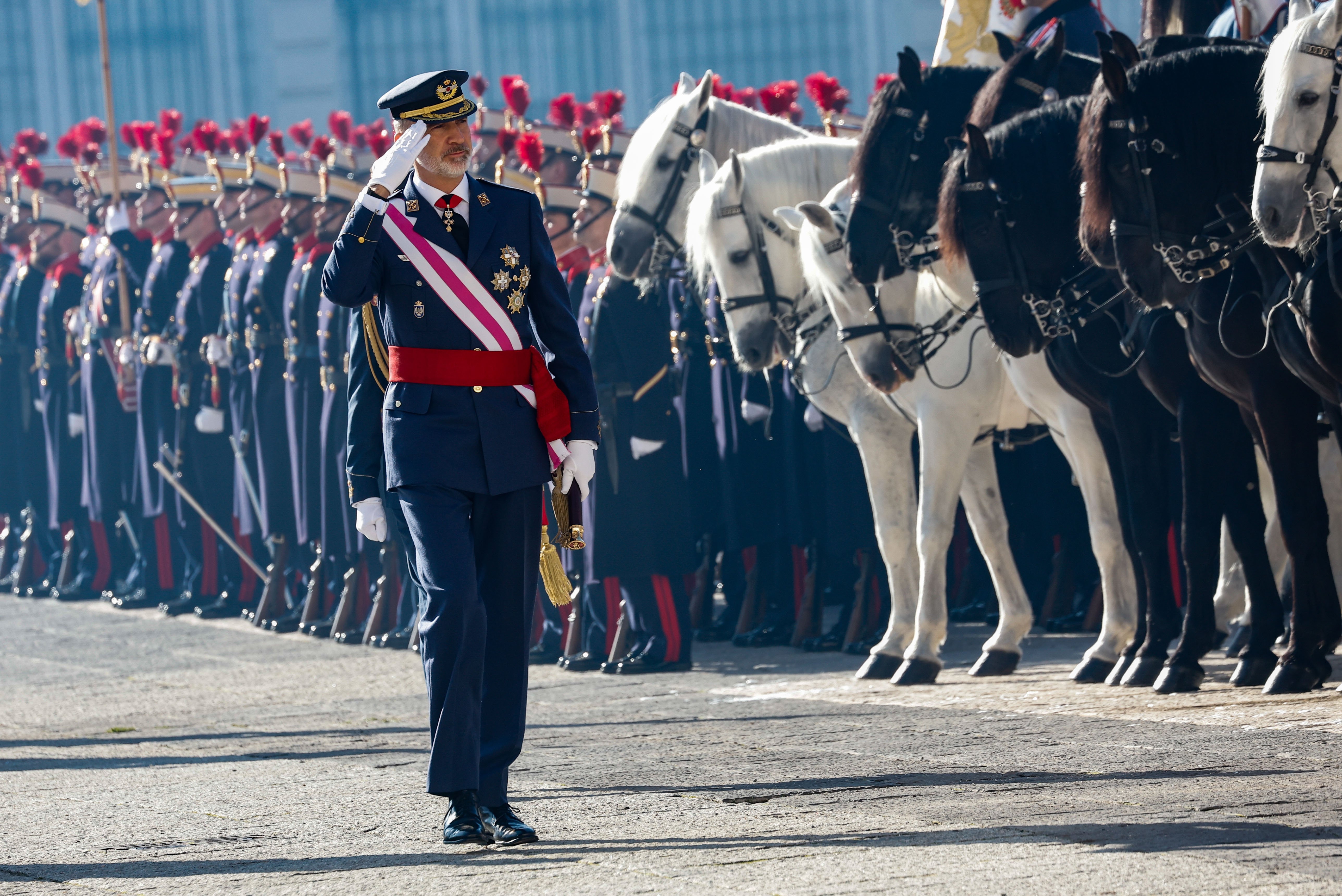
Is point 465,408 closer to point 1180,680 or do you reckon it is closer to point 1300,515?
point 1300,515

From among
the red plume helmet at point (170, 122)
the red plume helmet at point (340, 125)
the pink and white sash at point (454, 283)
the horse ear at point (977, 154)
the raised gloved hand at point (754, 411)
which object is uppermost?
the red plume helmet at point (170, 122)

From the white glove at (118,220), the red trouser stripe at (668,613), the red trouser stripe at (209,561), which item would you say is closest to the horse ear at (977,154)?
the red trouser stripe at (668,613)

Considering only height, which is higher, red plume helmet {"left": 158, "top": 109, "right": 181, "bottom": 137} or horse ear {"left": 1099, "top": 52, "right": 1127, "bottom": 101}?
red plume helmet {"left": 158, "top": 109, "right": 181, "bottom": 137}

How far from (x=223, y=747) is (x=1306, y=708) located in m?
3.70

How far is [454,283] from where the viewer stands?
5188 mm

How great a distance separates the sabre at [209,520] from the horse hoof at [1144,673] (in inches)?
274

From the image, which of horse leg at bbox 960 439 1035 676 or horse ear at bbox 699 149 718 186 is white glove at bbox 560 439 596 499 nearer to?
horse leg at bbox 960 439 1035 676

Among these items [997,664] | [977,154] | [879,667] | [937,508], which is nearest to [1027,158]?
[977,154]

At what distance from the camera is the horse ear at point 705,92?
10.2 meters

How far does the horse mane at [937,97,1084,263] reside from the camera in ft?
26.0

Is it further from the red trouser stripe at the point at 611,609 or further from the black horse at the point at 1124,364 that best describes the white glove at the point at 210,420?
the black horse at the point at 1124,364

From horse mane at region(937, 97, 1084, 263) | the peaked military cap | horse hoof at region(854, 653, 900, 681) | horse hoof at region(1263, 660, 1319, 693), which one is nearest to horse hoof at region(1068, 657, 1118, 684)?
horse hoof at region(854, 653, 900, 681)

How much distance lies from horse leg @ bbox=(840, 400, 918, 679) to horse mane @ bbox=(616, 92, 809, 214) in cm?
162

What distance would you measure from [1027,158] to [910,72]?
100cm
